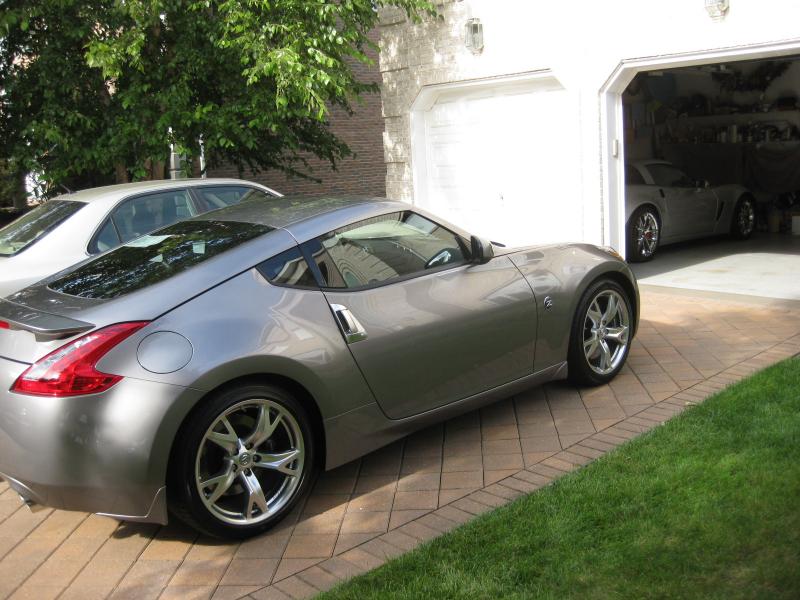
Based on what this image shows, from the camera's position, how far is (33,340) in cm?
384

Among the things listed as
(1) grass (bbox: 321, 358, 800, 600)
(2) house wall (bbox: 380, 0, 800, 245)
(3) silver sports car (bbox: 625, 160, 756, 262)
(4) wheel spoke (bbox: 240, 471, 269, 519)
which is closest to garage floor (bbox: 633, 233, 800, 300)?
(3) silver sports car (bbox: 625, 160, 756, 262)

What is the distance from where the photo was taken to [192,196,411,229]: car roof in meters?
4.67

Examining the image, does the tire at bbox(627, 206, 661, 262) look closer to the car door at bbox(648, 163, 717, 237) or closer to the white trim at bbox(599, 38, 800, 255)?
the car door at bbox(648, 163, 717, 237)

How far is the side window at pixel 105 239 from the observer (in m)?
6.92

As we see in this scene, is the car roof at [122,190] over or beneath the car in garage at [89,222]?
over

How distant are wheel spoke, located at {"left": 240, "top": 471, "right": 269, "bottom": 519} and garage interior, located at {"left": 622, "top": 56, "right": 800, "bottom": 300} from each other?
34.4ft

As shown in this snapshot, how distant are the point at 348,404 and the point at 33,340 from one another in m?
1.49

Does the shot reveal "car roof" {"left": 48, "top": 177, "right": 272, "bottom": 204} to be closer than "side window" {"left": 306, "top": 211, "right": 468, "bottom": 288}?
No

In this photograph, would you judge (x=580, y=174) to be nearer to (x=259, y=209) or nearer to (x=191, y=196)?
(x=191, y=196)

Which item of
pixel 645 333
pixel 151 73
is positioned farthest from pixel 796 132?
pixel 151 73

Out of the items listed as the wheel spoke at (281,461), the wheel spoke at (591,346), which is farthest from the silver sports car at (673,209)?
the wheel spoke at (281,461)

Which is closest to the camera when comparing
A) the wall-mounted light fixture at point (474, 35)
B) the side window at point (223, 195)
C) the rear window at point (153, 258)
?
the rear window at point (153, 258)

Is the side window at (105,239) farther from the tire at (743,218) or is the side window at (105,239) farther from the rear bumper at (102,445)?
the tire at (743,218)

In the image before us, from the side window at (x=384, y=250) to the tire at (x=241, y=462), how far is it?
2.54 ft
